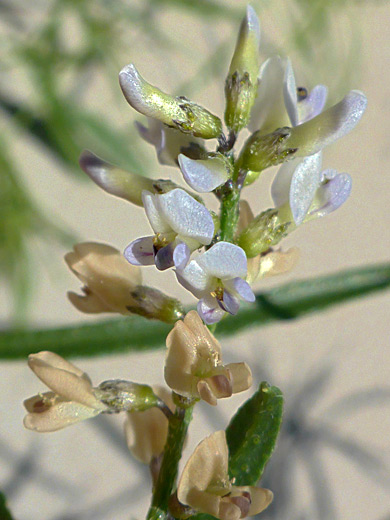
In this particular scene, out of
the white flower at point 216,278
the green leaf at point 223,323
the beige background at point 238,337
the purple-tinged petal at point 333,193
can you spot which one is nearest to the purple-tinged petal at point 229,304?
the white flower at point 216,278

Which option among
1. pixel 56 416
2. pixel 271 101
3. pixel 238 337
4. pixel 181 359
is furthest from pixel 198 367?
pixel 238 337

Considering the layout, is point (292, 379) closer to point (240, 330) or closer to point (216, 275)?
point (240, 330)

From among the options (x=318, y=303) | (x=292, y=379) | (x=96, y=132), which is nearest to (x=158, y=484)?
(x=318, y=303)

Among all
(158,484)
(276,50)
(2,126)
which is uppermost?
(276,50)

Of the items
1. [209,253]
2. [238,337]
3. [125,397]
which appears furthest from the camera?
[238,337]

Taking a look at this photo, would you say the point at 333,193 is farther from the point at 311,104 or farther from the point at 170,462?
the point at 170,462
